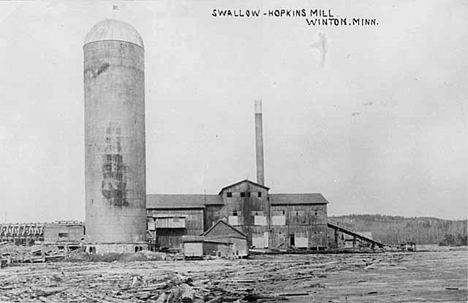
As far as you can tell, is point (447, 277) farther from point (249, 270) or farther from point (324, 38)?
point (324, 38)

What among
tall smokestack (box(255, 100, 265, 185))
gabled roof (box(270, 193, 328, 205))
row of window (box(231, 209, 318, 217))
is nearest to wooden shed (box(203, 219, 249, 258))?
row of window (box(231, 209, 318, 217))

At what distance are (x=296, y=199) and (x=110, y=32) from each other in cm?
1893

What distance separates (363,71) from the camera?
2327cm

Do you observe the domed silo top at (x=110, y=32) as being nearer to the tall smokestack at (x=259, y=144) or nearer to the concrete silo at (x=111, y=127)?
the concrete silo at (x=111, y=127)

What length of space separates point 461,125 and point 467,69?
2231 mm

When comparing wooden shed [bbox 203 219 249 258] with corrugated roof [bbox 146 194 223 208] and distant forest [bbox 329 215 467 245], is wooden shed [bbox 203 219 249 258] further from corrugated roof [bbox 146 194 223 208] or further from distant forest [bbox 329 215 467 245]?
Result: distant forest [bbox 329 215 467 245]

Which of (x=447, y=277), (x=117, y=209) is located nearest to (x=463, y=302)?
(x=447, y=277)

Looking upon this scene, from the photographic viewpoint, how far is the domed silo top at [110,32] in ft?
108

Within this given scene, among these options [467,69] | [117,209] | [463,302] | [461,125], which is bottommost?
[463,302]

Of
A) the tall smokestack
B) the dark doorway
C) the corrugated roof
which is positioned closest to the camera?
the tall smokestack

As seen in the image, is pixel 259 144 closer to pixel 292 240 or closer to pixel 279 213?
pixel 279 213

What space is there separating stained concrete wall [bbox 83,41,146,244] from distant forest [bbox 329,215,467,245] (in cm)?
2375

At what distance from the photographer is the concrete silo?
32906 millimetres

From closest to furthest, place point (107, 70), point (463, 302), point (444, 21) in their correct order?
point (463, 302)
point (444, 21)
point (107, 70)
